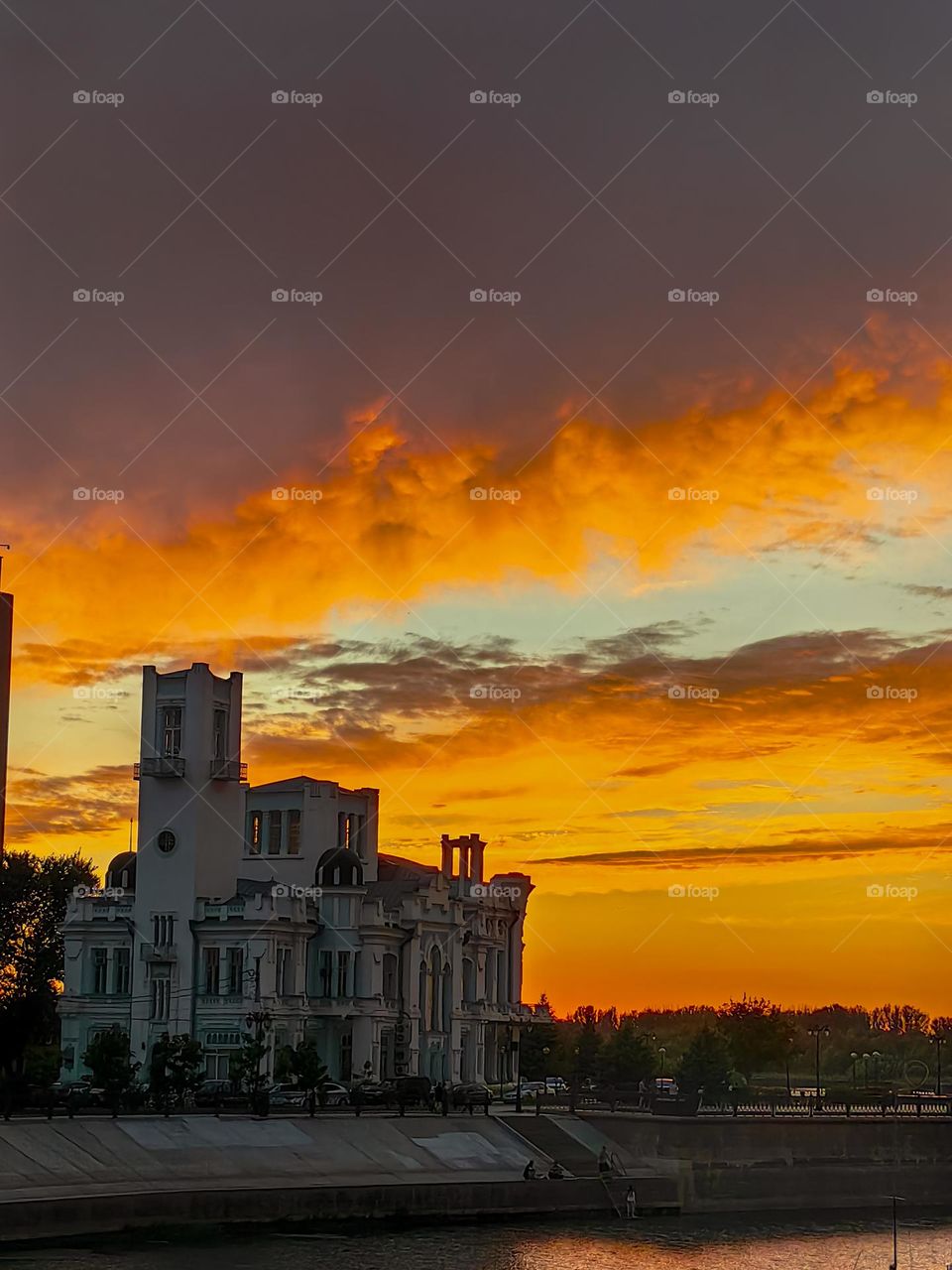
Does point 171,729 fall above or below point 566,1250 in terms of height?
above

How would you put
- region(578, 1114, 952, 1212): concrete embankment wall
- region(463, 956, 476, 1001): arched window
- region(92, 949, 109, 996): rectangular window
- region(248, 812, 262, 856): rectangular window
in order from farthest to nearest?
region(248, 812, 262, 856): rectangular window, region(463, 956, 476, 1001): arched window, region(92, 949, 109, 996): rectangular window, region(578, 1114, 952, 1212): concrete embankment wall

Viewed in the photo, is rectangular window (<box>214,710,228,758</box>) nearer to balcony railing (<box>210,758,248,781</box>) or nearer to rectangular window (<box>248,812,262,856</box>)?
balcony railing (<box>210,758,248,781</box>)

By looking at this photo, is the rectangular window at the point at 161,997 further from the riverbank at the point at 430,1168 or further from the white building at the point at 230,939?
the riverbank at the point at 430,1168

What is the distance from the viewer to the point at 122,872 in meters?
108

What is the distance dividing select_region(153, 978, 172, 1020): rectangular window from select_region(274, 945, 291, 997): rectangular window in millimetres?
6086

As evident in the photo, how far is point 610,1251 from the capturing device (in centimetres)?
6438

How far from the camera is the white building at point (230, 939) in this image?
9950 centimetres

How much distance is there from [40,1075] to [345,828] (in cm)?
2342

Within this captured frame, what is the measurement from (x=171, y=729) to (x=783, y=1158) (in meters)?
41.4

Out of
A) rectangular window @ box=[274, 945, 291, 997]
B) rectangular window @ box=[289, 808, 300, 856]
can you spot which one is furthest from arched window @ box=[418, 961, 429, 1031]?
rectangular window @ box=[289, 808, 300, 856]

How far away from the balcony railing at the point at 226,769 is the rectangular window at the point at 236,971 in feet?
32.6

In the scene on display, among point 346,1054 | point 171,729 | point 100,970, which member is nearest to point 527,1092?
point 346,1054

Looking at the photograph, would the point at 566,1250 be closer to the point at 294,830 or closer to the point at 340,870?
the point at 340,870

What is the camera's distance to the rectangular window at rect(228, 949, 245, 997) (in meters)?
99.0
